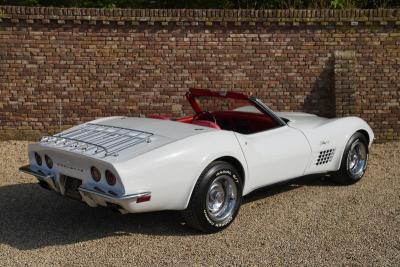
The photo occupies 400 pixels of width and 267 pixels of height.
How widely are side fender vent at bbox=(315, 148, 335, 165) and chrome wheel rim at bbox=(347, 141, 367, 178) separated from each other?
0.42 meters

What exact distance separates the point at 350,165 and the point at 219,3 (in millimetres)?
5927

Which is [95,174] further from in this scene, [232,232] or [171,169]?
[232,232]

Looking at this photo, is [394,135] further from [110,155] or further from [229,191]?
[110,155]

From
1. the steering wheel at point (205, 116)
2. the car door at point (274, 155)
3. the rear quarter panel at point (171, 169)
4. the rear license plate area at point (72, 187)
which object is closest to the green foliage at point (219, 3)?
the steering wheel at point (205, 116)

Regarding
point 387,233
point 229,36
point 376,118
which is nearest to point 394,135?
point 376,118

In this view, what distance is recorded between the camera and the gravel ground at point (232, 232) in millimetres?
4512

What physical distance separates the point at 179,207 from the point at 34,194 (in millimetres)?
2382

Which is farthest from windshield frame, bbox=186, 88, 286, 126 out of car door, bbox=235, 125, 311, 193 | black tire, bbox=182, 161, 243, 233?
black tire, bbox=182, 161, 243, 233

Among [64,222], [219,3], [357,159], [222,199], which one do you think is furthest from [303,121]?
[219,3]

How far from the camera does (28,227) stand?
527cm

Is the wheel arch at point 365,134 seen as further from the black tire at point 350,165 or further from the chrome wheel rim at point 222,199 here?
the chrome wheel rim at point 222,199

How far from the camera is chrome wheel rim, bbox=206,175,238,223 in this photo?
504cm

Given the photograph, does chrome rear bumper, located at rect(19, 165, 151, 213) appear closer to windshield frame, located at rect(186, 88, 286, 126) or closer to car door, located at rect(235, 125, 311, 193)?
car door, located at rect(235, 125, 311, 193)

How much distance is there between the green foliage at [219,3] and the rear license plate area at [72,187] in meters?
6.81
